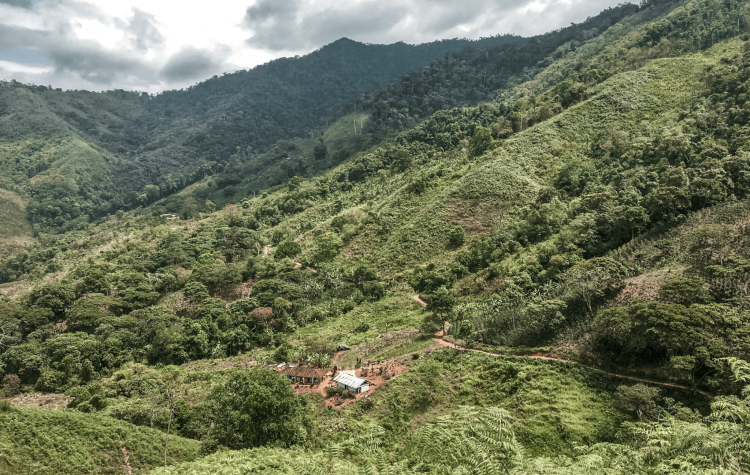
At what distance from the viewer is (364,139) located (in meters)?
125

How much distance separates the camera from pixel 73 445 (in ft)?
61.7

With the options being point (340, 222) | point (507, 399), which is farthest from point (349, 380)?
point (340, 222)

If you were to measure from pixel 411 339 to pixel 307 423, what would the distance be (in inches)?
507

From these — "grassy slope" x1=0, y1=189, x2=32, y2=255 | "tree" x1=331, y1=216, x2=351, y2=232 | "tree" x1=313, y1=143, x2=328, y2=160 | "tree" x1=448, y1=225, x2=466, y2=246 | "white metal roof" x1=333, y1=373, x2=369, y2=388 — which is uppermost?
"grassy slope" x1=0, y1=189, x2=32, y2=255

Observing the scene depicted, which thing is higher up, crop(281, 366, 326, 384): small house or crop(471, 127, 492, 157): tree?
crop(471, 127, 492, 157): tree

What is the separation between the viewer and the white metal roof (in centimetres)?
2806

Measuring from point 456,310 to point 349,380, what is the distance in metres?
12.3

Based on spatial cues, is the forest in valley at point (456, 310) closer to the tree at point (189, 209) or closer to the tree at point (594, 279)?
the tree at point (594, 279)

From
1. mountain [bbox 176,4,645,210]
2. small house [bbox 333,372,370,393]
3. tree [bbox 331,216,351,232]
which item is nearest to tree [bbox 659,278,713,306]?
small house [bbox 333,372,370,393]

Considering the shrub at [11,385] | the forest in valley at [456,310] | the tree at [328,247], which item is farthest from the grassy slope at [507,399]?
the shrub at [11,385]

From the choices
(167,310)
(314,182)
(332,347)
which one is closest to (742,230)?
(332,347)

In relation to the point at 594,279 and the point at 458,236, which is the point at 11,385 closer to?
the point at 458,236

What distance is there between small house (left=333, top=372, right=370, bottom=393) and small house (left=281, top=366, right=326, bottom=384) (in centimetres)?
201

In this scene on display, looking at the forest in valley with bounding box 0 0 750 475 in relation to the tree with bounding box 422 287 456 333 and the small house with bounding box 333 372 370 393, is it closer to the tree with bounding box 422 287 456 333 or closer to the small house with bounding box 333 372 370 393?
the tree with bounding box 422 287 456 333
